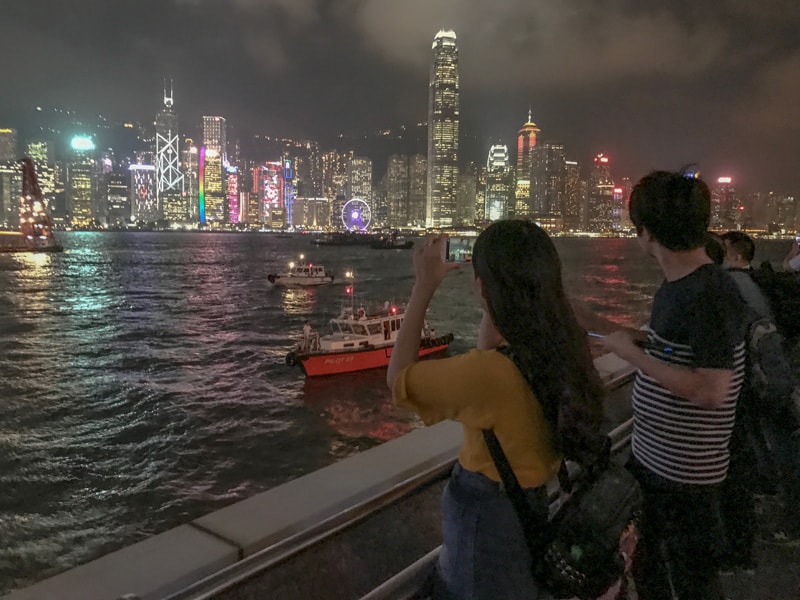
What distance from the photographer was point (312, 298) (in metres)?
50.2

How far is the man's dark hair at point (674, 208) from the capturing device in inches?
79.0

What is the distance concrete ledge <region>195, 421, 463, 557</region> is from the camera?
2701 mm

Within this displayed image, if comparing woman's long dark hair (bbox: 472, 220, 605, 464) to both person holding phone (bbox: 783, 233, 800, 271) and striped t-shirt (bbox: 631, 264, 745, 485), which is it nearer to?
striped t-shirt (bbox: 631, 264, 745, 485)

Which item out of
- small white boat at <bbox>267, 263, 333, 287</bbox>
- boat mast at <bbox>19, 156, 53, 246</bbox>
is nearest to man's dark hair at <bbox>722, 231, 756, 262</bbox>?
small white boat at <bbox>267, 263, 333, 287</bbox>

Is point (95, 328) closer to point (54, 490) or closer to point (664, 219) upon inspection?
point (54, 490)

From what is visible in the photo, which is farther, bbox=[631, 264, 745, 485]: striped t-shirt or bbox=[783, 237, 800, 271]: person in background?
bbox=[783, 237, 800, 271]: person in background

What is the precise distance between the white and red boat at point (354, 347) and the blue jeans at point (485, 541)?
21.3 m

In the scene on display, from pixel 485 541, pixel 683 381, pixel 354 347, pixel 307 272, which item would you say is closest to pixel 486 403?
pixel 485 541

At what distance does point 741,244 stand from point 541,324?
96.8 inches

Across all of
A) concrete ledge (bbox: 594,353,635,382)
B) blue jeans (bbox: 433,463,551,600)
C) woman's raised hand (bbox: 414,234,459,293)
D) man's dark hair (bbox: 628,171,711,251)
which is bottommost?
concrete ledge (bbox: 594,353,635,382)

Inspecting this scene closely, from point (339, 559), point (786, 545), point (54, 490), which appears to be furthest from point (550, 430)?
point (54, 490)

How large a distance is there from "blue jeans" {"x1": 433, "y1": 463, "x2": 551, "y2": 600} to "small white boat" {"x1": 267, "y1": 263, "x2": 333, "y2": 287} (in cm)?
5585

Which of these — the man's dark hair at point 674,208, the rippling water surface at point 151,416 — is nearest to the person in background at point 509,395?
the rippling water surface at point 151,416

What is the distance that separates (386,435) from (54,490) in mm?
8039
